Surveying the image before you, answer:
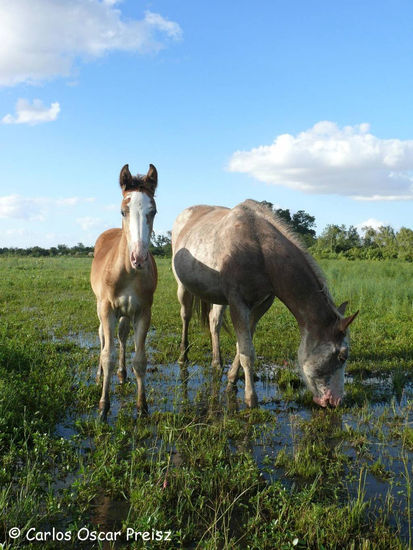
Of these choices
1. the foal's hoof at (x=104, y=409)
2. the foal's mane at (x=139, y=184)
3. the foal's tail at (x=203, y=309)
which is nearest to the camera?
the foal's hoof at (x=104, y=409)

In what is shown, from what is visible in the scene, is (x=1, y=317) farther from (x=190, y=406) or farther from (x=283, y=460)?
(x=283, y=460)

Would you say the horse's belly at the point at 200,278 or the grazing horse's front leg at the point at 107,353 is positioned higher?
the horse's belly at the point at 200,278

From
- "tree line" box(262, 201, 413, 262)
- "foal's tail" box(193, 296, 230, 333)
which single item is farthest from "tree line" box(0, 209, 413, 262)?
"foal's tail" box(193, 296, 230, 333)

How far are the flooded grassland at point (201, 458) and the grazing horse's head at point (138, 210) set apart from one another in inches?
63.8

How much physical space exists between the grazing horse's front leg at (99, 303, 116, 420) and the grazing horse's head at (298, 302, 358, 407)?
2186 millimetres

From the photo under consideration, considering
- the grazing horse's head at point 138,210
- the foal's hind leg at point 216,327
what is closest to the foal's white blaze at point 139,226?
the grazing horse's head at point 138,210

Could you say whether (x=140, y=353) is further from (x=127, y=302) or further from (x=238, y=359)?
(x=238, y=359)

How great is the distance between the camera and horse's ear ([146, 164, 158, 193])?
436 cm

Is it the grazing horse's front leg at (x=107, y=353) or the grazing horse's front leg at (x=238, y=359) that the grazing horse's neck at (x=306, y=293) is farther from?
the grazing horse's front leg at (x=107, y=353)

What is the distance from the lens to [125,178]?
4211 millimetres

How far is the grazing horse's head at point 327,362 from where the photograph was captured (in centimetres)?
451

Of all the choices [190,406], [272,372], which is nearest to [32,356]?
[190,406]

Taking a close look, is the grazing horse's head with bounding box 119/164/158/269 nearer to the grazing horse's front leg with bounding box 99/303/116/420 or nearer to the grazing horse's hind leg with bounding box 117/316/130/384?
the grazing horse's front leg with bounding box 99/303/116/420

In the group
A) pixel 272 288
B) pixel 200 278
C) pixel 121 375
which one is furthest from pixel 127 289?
pixel 272 288
